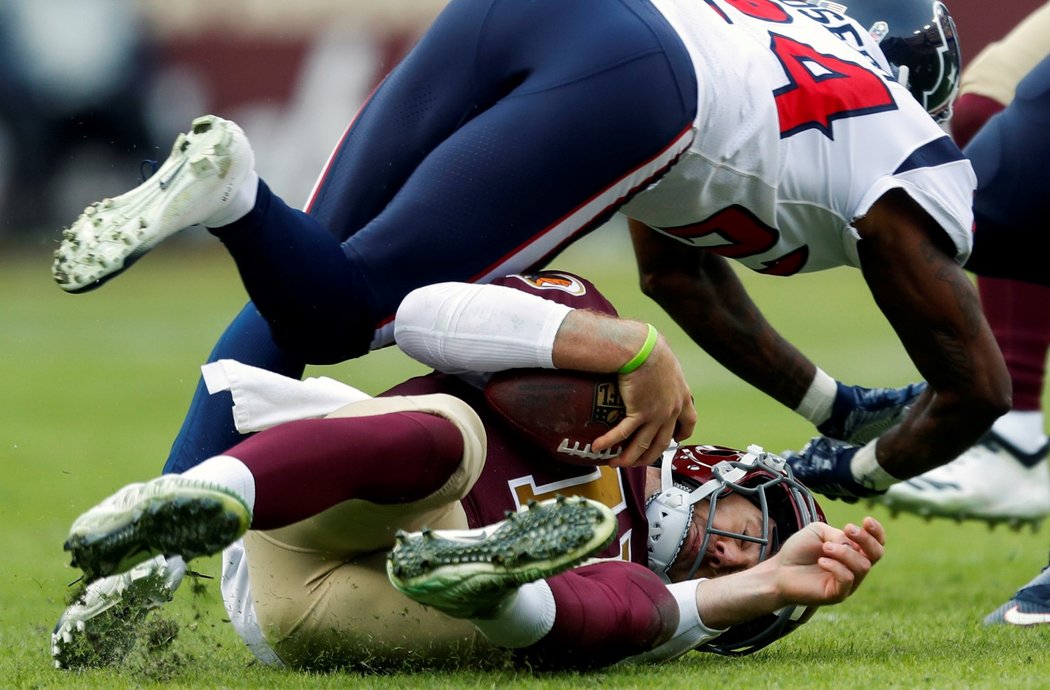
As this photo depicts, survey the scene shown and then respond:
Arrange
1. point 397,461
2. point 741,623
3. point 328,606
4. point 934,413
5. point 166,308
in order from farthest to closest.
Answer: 1. point 166,308
2. point 934,413
3. point 741,623
4. point 328,606
5. point 397,461

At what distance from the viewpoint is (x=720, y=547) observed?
2.90 metres

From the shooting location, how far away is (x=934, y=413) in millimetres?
3352

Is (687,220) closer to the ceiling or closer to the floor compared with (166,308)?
closer to the ceiling

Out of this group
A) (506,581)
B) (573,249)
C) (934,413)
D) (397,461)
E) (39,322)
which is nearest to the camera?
(506,581)

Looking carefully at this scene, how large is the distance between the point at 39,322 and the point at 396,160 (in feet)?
28.6

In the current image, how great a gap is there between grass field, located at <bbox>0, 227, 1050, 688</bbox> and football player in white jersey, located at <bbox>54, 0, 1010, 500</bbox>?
429 millimetres

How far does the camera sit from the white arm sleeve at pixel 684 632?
2676mm

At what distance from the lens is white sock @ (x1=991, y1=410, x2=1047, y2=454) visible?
4.75 meters

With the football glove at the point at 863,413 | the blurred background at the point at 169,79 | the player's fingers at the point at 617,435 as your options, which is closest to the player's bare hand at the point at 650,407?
the player's fingers at the point at 617,435

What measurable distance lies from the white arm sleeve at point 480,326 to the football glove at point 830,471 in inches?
48.0

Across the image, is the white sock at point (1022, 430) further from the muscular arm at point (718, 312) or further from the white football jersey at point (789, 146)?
the white football jersey at point (789, 146)

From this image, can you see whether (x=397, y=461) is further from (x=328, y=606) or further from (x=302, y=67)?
(x=302, y=67)

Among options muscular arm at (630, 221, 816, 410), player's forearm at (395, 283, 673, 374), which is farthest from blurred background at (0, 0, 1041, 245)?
player's forearm at (395, 283, 673, 374)

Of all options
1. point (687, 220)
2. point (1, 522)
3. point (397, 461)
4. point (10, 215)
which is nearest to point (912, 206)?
point (687, 220)
